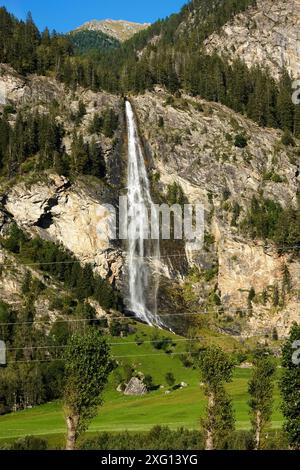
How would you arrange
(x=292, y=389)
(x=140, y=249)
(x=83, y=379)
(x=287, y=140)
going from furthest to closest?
1. (x=287, y=140)
2. (x=140, y=249)
3. (x=83, y=379)
4. (x=292, y=389)

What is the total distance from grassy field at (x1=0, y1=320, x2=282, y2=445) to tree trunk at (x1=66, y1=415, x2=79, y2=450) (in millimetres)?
8422

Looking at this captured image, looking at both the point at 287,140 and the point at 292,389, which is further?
the point at 287,140

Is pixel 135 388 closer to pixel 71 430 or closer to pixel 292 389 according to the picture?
pixel 71 430

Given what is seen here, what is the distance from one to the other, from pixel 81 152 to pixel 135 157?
1907 cm

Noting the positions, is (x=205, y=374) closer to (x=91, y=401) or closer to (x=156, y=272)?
(x=91, y=401)

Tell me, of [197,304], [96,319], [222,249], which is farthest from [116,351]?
[222,249]

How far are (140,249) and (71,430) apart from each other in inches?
4033

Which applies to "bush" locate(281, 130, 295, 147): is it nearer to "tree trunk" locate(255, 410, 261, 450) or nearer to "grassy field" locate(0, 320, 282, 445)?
"grassy field" locate(0, 320, 282, 445)

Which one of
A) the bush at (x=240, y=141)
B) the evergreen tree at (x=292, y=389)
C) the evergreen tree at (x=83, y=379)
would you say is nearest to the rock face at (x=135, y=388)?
the evergreen tree at (x=83, y=379)

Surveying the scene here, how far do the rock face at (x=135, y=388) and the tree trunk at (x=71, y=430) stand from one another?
50.2 m

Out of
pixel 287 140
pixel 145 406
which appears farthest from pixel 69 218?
pixel 145 406

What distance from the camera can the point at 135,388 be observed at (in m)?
122

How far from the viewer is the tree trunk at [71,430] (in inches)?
2736

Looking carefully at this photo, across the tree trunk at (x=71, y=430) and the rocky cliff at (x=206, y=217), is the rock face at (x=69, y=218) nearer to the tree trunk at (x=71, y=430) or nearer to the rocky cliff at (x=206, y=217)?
the rocky cliff at (x=206, y=217)
